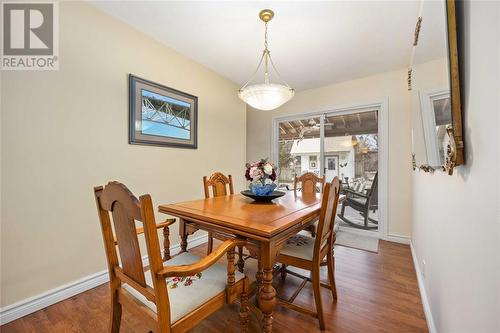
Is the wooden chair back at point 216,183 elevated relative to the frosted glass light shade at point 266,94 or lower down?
lower down

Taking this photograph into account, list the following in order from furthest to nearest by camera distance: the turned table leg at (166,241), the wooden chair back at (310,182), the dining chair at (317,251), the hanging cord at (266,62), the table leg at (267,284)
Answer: the wooden chair back at (310,182) < the hanging cord at (266,62) < the turned table leg at (166,241) < the dining chair at (317,251) < the table leg at (267,284)

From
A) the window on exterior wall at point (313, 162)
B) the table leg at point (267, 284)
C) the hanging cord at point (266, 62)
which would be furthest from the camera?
the window on exterior wall at point (313, 162)

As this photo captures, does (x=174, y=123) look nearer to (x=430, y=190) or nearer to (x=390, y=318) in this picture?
(x=430, y=190)

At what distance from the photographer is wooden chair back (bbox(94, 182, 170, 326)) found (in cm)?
82

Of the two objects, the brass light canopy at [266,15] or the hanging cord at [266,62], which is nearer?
the brass light canopy at [266,15]

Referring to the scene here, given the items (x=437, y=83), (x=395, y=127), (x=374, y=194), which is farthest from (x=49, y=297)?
(x=395, y=127)

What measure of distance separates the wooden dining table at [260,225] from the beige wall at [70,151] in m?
0.94

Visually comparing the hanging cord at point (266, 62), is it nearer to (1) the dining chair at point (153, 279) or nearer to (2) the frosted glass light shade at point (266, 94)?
(2) the frosted glass light shade at point (266, 94)

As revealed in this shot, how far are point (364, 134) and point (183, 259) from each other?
324cm

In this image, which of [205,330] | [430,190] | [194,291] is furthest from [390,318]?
[194,291]

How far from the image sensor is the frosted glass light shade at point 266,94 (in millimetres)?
1987

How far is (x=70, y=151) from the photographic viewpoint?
1.82 m

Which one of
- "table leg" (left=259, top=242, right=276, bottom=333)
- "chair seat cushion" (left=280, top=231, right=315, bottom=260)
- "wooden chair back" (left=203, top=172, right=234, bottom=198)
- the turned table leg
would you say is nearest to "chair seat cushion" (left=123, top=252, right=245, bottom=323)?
"table leg" (left=259, top=242, right=276, bottom=333)

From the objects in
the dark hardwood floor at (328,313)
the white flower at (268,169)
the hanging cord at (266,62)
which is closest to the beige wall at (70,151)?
the dark hardwood floor at (328,313)
